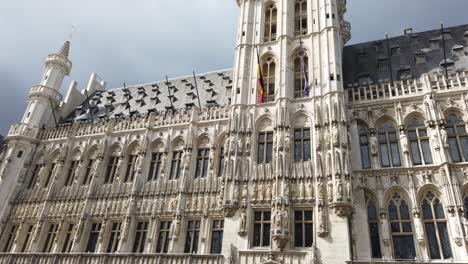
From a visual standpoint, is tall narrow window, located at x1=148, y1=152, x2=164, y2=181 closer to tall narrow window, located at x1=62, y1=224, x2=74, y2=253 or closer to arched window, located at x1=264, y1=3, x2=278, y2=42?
tall narrow window, located at x1=62, y1=224, x2=74, y2=253

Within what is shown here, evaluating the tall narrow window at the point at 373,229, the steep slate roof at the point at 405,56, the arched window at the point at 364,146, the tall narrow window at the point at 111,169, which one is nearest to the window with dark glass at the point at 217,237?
the tall narrow window at the point at 373,229

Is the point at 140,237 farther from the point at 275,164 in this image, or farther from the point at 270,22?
the point at 270,22

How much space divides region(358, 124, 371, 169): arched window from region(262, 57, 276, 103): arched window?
6.78m

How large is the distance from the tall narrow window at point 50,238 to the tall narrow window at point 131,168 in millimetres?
7092

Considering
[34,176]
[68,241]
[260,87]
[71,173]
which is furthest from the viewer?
[34,176]

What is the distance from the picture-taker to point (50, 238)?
28.5 metres

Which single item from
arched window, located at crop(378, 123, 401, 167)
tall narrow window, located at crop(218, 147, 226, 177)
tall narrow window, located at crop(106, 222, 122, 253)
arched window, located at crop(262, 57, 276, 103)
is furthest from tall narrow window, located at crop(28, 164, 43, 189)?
arched window, located at crop(378, 123, 401, 167)

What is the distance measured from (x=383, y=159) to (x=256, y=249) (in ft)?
33.9

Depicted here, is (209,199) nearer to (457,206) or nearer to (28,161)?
(457,206)

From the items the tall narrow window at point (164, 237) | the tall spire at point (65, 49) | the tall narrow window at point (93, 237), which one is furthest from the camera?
the tall spire at point (65, 49)

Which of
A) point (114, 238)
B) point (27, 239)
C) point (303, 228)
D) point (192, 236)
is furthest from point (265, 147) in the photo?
point (27, 239)

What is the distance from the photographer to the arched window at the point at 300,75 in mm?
25438

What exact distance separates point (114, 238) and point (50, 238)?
6.49 meters

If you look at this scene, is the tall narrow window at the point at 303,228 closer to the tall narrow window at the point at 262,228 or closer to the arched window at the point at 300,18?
the tall narrow window at the point at 262,228
